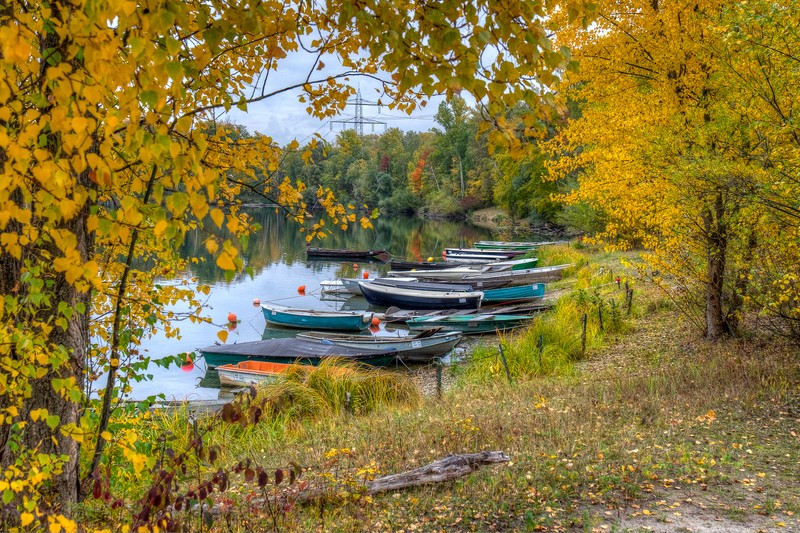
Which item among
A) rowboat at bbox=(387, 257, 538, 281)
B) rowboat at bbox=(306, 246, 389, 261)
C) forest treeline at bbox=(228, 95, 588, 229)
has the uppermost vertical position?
forest treeline at bbox=(228, 95, 588, 229)

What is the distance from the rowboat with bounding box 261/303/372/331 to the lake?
19.1 inches

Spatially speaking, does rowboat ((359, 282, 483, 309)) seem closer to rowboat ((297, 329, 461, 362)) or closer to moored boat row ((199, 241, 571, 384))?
moored boat row ((199, 241, 571, 384))

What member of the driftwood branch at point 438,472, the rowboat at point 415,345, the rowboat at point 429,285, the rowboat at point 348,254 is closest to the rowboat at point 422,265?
the rowboat at point 348,254

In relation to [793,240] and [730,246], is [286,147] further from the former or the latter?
[730,246]

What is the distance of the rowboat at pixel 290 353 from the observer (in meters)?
14.6

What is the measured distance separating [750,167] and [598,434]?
4311mm

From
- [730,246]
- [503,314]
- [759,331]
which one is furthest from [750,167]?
[503,314]

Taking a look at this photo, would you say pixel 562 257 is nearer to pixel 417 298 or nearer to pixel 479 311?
pixel 417 298

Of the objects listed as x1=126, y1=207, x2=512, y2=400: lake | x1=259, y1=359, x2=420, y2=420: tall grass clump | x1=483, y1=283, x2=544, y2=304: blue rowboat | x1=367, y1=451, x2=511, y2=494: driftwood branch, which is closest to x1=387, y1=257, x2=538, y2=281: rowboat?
x1=126, y1=207, x2=512, y2=400: lake

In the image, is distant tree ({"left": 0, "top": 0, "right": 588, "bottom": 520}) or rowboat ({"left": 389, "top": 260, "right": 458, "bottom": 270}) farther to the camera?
rowboat ({"left": 389, "top": 260, "right": 458, "bottom": 270})

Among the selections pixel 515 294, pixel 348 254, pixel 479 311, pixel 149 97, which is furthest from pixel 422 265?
pixel 149 97

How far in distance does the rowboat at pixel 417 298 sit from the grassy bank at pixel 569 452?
12192 mm

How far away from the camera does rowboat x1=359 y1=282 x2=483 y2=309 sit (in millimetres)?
22859

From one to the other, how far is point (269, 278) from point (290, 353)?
20030 millimetres
